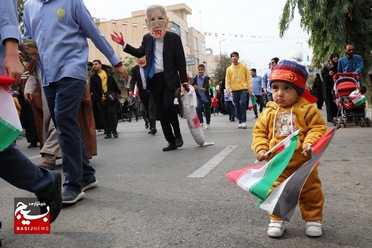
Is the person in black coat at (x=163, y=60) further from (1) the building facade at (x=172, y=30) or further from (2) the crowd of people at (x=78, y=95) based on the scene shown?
(1) the building facade at (x=172, y=30)

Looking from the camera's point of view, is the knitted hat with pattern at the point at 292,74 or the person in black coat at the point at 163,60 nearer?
the knitted hat with pattern at the point at 292,74

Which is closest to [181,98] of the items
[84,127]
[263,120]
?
[84,127]

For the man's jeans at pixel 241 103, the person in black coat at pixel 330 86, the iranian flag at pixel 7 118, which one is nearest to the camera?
the iranian flag at pixel 7 118

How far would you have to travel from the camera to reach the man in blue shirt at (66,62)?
3.27 metres

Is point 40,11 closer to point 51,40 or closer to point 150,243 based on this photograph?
point 51,40

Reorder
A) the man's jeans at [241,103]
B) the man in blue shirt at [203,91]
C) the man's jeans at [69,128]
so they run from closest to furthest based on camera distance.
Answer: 1. the man's jeans at [69,128]
2. the man's jeans at [241,103]
3. the man in blue shirt at [203,91]

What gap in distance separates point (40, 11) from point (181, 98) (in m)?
3.22

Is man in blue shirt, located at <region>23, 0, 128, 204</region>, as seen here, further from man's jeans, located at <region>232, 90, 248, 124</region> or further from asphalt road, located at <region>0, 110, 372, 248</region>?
man's jeans, located at <region>232, 90, 248, 124</region>

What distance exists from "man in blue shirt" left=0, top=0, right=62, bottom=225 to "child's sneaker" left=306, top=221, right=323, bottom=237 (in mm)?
1570

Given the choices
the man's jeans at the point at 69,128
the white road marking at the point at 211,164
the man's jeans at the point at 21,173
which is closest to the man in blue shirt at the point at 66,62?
the man's jeans at the point at 69,128

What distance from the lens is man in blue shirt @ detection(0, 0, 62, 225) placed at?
2.29 meters

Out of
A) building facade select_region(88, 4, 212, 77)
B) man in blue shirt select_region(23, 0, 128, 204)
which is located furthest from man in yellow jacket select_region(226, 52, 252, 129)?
building facade select_region(88, 4, 212, 77)

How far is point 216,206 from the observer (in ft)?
10.0

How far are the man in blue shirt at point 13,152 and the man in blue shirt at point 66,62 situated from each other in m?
0.82
